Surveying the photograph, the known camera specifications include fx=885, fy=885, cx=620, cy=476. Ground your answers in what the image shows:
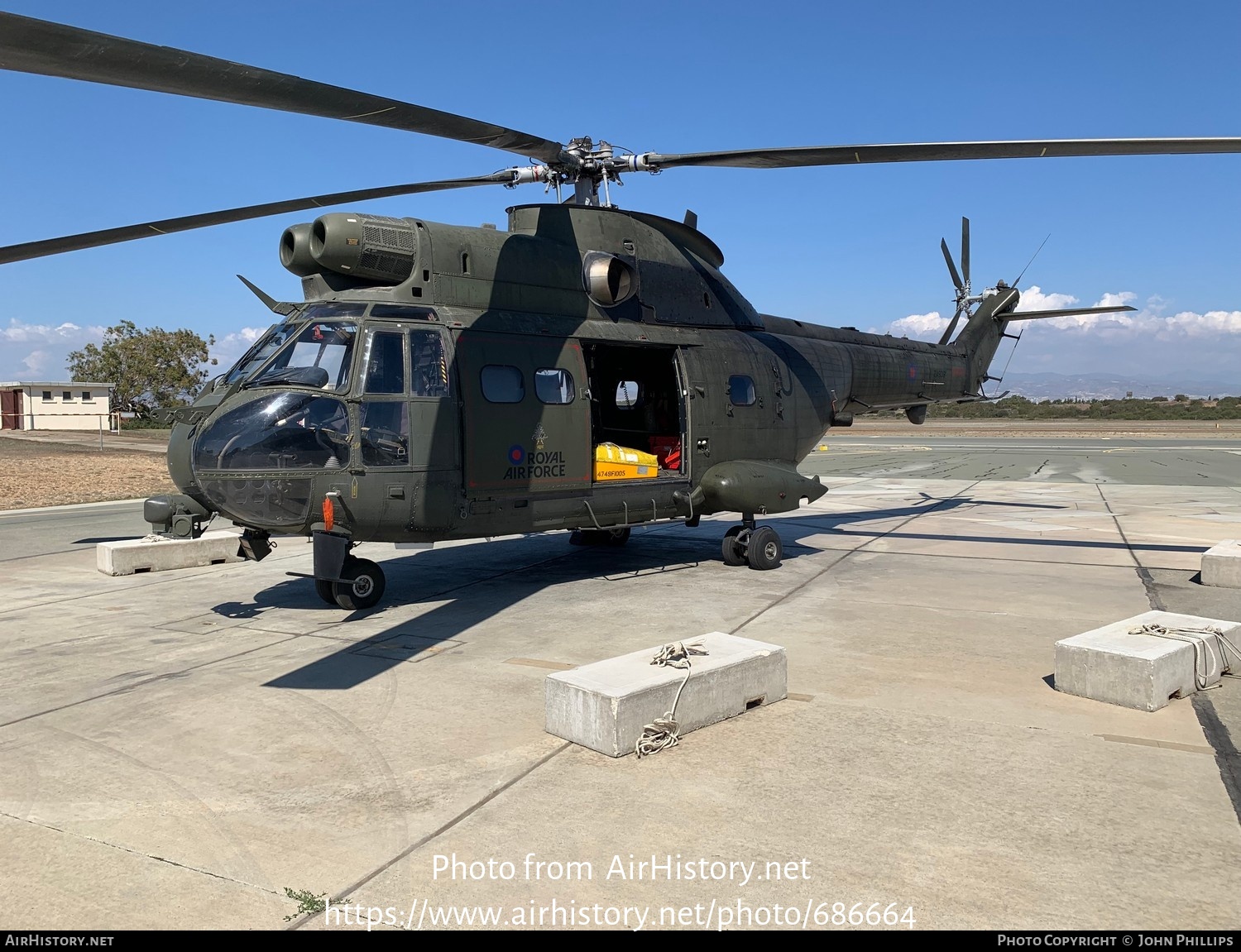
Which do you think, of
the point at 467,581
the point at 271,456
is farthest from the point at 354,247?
the point at 467,581

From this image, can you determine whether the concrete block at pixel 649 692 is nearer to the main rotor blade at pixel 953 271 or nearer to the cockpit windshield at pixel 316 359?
the cockpit windshield at pixel 316 359

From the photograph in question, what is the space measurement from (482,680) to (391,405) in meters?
2.98

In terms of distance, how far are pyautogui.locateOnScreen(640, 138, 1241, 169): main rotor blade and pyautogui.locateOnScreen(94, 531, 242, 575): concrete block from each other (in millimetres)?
7709

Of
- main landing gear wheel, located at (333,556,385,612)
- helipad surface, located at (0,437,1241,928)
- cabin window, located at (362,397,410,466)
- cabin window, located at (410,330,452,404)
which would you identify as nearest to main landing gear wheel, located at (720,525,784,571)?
helipad surface, located at (0,437,1241,928)

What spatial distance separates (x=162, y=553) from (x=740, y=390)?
7733 mm

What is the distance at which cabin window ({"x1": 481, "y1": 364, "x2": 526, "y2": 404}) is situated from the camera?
29.3 ft

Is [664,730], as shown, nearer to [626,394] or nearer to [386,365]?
[386,365]

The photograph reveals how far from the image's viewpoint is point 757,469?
11.3m

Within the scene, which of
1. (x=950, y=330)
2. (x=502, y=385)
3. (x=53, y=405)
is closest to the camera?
(x=502, y=385)

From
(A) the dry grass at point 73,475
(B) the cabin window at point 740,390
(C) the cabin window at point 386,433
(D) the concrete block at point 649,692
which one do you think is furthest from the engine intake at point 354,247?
(A) the dry grass at point 73,475

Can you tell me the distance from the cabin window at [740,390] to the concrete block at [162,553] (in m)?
6.61

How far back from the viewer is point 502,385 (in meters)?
9.05

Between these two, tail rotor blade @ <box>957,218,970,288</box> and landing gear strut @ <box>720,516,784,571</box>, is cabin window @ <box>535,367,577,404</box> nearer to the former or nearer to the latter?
landing gear strut @ <box>720,516,784,571</box>

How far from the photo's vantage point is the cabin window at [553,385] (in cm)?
938
